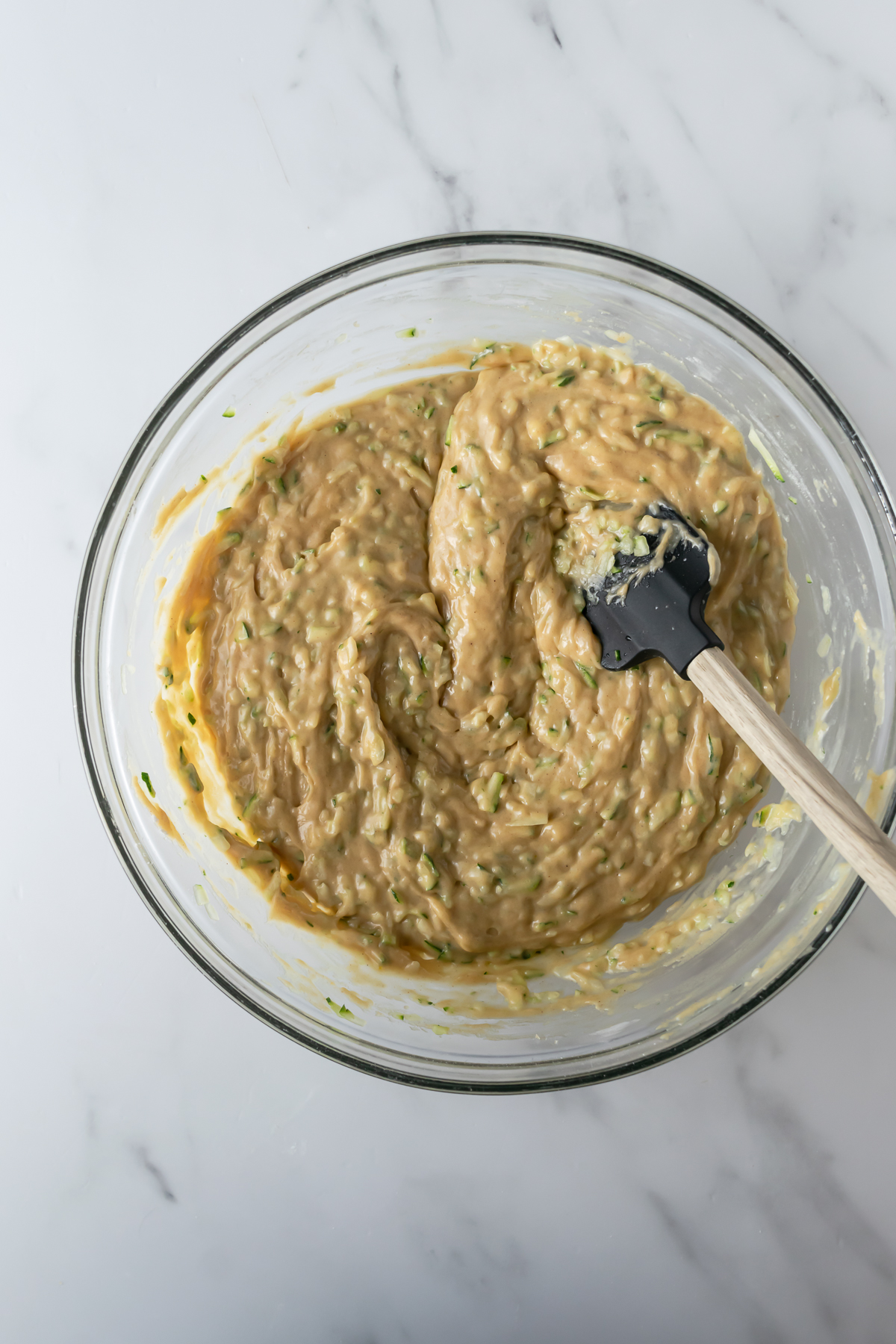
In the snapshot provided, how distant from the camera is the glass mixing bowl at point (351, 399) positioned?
1.84m

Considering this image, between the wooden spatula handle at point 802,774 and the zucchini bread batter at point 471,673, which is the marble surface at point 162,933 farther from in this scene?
the wooden spatula handle at point 802,774

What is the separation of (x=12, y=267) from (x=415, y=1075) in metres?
1.99

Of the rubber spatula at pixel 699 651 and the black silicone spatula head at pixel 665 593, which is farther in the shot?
the black silicone spatula head at pixel 665 593

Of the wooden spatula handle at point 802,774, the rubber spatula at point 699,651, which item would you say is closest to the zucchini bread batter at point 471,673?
the rubber spatula at point 699,651

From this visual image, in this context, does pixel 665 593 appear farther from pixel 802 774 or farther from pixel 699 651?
pixel 802 774

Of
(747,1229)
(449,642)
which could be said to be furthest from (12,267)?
(747,1229)

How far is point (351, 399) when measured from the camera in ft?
6.72

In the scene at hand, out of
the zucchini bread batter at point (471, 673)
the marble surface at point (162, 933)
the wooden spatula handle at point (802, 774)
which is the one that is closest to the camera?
the wooden spatula handle at point (802, 774)

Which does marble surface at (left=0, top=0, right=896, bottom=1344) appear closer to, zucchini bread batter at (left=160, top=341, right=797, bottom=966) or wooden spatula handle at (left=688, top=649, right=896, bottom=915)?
zucchini bread batter at (left=160, top=341, right=797, bottom=966)

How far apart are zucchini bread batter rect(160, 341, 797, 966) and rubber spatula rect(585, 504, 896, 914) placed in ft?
0.20

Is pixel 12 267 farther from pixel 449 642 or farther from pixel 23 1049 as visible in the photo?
pixel 23 1049

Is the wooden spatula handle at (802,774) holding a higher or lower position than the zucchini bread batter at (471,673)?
lower

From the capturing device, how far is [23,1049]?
213 cm

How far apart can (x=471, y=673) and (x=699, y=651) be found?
452mm
